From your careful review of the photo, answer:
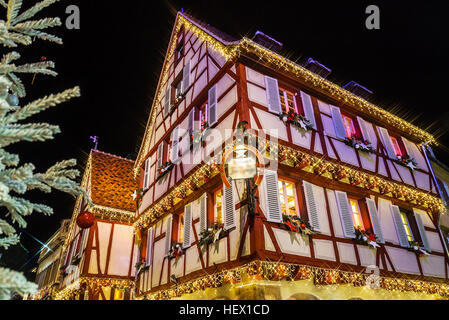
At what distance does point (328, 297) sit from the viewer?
7.18 m

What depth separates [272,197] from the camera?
712cm

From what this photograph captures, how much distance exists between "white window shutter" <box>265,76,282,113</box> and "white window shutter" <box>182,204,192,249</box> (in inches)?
153

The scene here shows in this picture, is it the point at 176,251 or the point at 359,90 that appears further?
the point at 359,90

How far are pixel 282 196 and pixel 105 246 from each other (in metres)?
9.16

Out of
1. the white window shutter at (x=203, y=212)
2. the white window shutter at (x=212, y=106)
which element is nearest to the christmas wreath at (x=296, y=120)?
the white window shutter at (x=212, y=106)

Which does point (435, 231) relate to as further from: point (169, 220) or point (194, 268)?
point (169, 220)

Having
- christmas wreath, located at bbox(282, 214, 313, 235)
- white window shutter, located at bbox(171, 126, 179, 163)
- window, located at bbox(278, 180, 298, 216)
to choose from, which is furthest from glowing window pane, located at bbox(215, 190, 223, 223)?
white window shutter, located at bbox(171, 126, 179, 163)

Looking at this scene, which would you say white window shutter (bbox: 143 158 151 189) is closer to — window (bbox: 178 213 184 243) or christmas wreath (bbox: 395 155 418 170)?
window (bbox: 178 213 184 243)

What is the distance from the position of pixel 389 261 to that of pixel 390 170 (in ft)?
11.3

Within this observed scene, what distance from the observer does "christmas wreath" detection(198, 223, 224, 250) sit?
7391 millimetres

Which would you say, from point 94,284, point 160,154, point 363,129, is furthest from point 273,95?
point 94,284

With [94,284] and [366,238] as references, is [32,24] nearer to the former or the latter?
[366,238]

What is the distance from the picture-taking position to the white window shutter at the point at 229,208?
23.6 ft
